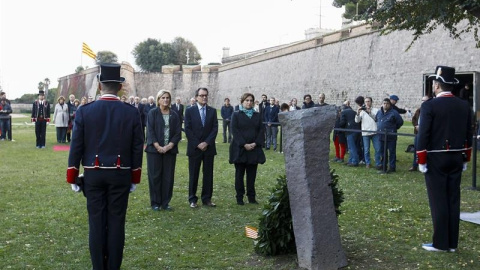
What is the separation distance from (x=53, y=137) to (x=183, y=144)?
7409mm

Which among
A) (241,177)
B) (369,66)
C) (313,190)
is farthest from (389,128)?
(369,66)

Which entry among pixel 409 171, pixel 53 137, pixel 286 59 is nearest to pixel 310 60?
pixel 286 59

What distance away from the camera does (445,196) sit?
21.1 ft

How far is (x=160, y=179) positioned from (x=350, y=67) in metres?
30.3

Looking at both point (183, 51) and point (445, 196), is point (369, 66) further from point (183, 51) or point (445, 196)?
point (183, 51)

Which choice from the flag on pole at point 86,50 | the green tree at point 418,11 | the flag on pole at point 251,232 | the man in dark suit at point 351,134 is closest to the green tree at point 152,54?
the flag on pole at point 86,50

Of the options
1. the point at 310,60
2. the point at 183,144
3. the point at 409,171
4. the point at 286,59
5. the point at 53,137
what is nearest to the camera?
the point at 409,171

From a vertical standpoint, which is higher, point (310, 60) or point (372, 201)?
point (310, 60)

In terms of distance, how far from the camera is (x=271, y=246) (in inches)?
249

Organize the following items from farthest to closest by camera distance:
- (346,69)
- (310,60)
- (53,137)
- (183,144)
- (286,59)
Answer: (286,59)
(310,60)
(346,69)
(53,137)
(183,144)

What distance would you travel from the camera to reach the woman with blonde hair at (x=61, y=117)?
75.0ft

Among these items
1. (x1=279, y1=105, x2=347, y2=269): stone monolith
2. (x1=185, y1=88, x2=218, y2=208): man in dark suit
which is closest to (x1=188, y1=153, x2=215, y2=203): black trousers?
(x1=185, y1=88, x2=218, y2=208): man in dark suit

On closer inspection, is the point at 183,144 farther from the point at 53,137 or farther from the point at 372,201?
the point at 372,201

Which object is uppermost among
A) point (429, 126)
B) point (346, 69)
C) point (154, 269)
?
point (346, 69)
